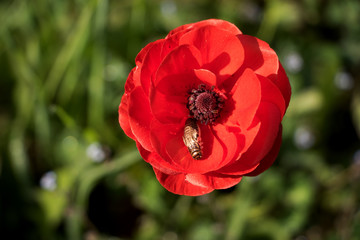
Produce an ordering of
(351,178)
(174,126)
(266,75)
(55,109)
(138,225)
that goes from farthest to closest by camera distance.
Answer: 1. (138,225)
2. (351,178)
3. (55,109)
4. (174,126)
5. (266,75)

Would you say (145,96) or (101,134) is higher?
(145,96)

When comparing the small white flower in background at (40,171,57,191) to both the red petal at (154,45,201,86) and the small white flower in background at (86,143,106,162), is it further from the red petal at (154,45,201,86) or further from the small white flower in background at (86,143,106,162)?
the red petal at (154,45,201,86)

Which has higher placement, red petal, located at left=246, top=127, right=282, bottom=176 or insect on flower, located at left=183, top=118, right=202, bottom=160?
insect on flower, located at left=183, top=118, right=202, bottom=160

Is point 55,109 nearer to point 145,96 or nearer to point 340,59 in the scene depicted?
point 145,96

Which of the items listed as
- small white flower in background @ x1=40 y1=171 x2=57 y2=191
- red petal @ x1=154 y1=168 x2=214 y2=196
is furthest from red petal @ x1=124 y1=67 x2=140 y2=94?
small white flower in background @ x1=40 y1=171 x2=57 y2=191

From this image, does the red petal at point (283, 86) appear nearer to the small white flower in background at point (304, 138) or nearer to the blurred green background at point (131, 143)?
the blurred green background at point (131, 143)

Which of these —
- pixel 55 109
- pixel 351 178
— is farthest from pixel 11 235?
pixel 351 178

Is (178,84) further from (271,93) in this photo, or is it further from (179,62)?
(271,93)

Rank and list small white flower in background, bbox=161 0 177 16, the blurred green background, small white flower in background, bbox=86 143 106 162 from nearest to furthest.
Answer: small white flower in background, bbox=86 143 106 162 < the blurred green background < small white flower in background, bbox=161 0 177 16

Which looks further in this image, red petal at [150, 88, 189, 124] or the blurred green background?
the blurred green background
